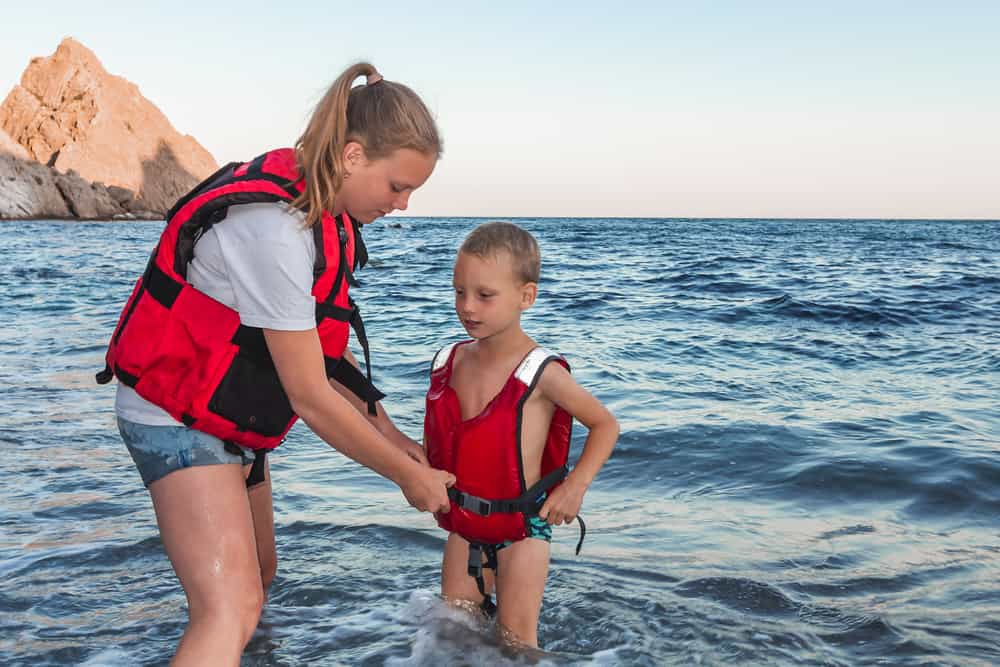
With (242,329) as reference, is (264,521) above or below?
below

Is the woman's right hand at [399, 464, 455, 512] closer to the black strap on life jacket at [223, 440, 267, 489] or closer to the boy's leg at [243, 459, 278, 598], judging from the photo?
the black strap on life jacket at [223, 440, 267, 489]

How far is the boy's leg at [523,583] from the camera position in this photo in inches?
126

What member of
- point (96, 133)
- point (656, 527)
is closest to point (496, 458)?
point (656, 527)

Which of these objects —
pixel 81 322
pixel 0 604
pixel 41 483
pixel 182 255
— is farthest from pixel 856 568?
pixel 81 322

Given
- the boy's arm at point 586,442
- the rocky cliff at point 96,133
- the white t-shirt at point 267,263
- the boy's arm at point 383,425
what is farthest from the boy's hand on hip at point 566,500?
the rocky cliff at point 96,133

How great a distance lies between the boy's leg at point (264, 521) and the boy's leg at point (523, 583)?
895mm

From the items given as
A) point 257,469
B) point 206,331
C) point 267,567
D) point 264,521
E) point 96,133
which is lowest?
point 267,567

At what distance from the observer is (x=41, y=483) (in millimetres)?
5402

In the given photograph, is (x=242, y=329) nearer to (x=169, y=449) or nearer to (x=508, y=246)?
(x=169, y=449)

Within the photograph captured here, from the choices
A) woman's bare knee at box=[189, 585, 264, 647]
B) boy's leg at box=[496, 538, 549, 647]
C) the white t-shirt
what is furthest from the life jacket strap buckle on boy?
the white t-shirt

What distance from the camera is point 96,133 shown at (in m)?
95.4

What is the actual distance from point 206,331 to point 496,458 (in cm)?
116

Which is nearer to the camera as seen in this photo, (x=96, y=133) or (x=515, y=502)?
(x=515, y=502)

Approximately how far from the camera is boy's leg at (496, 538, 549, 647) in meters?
3.19
